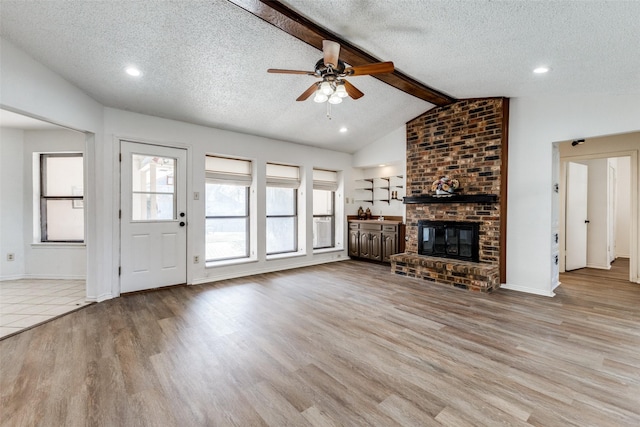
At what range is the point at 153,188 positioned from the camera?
4270 mm

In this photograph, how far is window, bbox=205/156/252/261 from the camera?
4973 millimetres

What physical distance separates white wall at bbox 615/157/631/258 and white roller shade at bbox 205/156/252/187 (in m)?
8.27

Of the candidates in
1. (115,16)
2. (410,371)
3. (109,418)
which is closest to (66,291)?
(109,418)

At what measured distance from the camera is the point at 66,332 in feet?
9.24

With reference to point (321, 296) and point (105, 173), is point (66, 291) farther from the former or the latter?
point (321, 296)

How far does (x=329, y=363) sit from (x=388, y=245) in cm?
395

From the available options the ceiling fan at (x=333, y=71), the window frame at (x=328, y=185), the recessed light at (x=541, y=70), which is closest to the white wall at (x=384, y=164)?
the window frame at (x=328, y=185)

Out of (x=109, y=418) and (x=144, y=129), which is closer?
(x=109, y=418)

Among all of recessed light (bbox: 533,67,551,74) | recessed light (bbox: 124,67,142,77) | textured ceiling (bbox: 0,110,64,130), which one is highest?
recessed light (bbox: 533,67,551,74)

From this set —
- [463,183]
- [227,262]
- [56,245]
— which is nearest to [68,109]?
[56,245]

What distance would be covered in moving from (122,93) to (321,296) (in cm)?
358

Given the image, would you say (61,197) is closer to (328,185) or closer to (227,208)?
(227,208)

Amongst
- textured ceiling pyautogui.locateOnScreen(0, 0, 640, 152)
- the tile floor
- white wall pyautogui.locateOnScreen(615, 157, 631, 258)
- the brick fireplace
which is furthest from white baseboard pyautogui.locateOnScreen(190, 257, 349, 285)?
white wall pyautogui.locateOnScreen(615, 157, 631, 258)

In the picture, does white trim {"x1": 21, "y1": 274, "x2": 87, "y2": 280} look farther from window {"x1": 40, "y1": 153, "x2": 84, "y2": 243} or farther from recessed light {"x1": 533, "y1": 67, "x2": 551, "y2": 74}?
recessed light {"x1": 533, "y1": 67, "x2": 551, "y2": 74}
